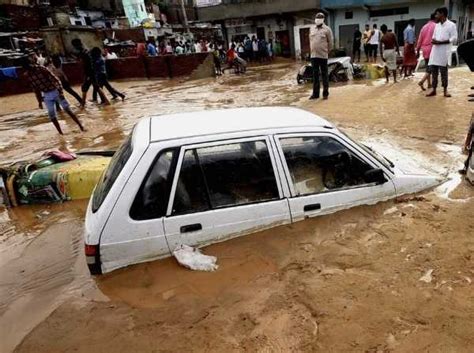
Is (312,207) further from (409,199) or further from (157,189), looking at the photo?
(157,189)

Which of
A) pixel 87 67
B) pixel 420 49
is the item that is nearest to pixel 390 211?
pixel 420 49

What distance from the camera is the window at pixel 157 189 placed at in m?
2.90

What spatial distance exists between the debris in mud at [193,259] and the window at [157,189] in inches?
14.0

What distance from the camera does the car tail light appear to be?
288 cm

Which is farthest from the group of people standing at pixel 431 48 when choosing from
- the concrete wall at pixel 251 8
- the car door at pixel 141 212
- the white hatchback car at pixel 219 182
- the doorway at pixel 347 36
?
the concrete wall at pixel 251 8

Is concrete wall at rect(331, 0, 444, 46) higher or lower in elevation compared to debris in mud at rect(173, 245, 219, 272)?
higher

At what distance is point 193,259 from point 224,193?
579 mm

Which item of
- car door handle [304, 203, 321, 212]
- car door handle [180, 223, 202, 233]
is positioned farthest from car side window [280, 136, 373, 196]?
car door handle [180, 223, 202, 233]

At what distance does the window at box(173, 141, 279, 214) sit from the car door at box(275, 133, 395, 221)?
193 millimetres

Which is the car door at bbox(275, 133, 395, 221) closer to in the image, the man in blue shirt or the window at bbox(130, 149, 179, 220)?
the window at bbox(130, 149, 179, 220)

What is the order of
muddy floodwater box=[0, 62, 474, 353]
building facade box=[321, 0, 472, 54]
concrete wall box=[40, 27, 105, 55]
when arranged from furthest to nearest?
building facade box=[321, 0, 472, 54] < concrete wall box=[40, 27, 105, 55] < muddy floodwater box=[0, 62, 474, 353]

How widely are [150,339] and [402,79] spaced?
11867 mm

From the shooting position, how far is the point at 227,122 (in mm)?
3350

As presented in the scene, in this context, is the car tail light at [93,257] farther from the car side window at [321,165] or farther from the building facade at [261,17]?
the building facade at [261,17]
